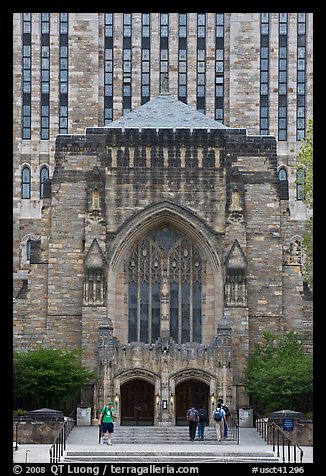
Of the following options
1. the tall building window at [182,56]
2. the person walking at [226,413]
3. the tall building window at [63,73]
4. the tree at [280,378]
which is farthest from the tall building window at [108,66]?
A: the person walking at [226,413]

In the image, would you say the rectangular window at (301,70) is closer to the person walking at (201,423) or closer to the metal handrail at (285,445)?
the person walking at (201,423)

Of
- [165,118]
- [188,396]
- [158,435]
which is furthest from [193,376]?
[165,118]

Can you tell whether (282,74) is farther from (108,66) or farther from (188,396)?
(188,396)

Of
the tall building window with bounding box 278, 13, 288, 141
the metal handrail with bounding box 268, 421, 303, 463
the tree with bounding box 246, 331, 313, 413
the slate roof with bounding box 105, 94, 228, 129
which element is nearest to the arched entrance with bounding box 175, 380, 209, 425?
the tree with bounding box 246, 331, 313, 413

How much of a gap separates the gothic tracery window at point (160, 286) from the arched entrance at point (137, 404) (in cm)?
337

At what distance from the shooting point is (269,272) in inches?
2288

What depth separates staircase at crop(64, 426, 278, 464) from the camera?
38781 millimetres

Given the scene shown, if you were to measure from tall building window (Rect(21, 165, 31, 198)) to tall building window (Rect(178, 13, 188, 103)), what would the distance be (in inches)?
455

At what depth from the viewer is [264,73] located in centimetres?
8388

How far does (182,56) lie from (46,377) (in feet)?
123

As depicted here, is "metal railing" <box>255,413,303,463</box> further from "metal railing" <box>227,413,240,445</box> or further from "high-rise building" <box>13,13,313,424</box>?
"high-rise building" <box>13,13,313,424</box>

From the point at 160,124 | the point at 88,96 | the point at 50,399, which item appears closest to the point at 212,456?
the point at 50,399

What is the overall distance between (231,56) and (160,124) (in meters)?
24.9

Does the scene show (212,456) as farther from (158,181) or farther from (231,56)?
(231,56)
